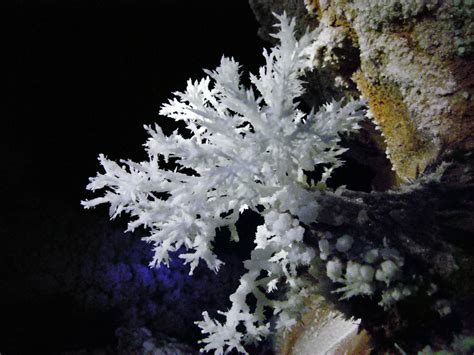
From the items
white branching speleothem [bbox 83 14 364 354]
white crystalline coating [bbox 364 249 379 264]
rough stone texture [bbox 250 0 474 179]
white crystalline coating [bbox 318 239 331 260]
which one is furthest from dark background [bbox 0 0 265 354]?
white crystalline coating [bbox 364 249 379 264]

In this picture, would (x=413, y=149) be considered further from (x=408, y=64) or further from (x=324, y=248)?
(x=324, y=248)

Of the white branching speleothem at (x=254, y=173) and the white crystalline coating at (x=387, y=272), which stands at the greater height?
the white branching speleothem at (x=254, y=173)

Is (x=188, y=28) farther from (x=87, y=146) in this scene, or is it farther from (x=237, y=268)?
(x=237, y=268)

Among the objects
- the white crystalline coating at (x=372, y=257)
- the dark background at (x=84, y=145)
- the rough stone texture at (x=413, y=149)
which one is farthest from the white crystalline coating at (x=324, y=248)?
the dark background at (x=84, y=145)

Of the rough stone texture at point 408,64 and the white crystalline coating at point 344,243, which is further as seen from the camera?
the rough stone texture at point 408,64

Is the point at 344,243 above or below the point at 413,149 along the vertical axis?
below

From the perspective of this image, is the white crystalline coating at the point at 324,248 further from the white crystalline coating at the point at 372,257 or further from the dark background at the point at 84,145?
the dark background at the point at 84,145

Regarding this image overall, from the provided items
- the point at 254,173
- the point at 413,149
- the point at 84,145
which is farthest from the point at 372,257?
the point at 84,145

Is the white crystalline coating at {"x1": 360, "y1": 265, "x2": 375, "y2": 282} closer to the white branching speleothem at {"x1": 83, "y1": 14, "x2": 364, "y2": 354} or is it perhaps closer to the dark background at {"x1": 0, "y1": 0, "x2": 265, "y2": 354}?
the white branching speleothem at {"x1": 83, "y1": 14, "x2": 364, "y2": 354}
